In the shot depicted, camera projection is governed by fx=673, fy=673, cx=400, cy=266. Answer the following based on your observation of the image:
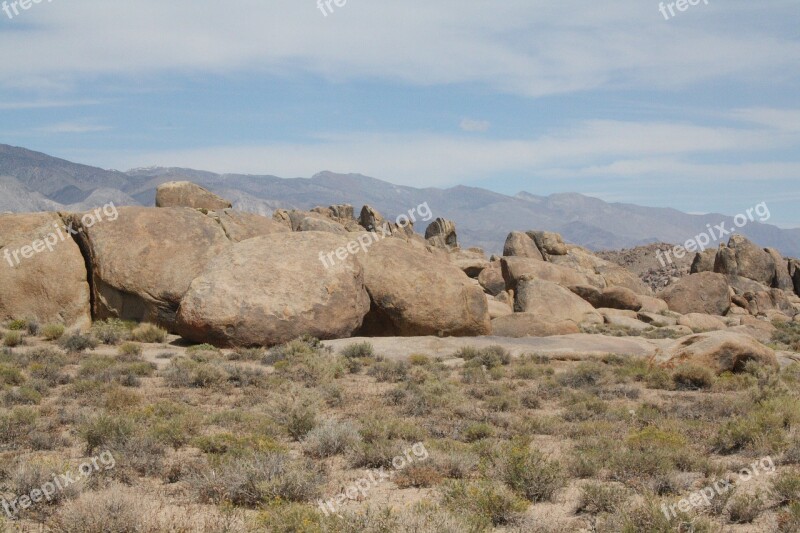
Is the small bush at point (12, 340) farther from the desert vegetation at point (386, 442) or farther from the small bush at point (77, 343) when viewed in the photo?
the desert vegetation at point (386, 442)

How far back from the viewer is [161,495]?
24.4 feet

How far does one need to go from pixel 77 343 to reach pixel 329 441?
10.8 m

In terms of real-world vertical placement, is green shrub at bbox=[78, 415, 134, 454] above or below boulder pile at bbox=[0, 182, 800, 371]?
below

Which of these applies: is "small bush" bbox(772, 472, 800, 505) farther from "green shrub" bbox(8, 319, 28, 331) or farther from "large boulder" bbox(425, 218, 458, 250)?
"large boulder" bbox(425, 218, 458, 250)

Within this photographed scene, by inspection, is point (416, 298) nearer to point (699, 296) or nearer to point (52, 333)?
point (52, 333)

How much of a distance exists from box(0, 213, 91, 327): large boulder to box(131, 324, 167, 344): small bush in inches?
94.6

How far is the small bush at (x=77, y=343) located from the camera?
1727 centimetres

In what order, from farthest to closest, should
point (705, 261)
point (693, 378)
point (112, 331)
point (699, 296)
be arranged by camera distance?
point (705, 261)
point (699, 296)
point (112, 331)
point (693, 378)

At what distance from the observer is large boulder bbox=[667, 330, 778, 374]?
51.6ft

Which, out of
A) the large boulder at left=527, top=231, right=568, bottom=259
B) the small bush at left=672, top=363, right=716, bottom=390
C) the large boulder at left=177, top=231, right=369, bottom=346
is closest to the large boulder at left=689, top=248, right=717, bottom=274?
the large boulder at left=527, top=231, right=568, bottom=259

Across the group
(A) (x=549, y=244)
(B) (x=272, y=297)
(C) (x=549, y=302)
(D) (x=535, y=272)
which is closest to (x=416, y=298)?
(B) (x=272, y=297)

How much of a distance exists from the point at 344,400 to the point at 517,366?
5664mm

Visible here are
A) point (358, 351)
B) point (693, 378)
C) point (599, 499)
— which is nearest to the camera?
point (599, 499)

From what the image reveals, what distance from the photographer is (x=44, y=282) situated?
20625 mm
